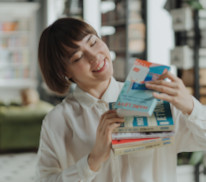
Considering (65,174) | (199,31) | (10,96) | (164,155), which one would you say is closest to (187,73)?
(199,31)

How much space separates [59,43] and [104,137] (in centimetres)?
35

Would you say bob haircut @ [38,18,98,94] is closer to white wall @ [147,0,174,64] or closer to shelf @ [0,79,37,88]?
white wall @ [147,0,174,64]

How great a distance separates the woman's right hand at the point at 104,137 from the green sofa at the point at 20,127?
3945mm

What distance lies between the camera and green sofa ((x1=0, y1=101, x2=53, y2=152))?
4777mm

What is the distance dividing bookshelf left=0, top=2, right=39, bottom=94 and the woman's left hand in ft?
26.8

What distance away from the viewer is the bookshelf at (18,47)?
8.76m

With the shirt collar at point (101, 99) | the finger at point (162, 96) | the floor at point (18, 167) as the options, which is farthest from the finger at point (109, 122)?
the floor at point (18, 167)

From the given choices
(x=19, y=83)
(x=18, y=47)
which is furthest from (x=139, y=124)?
(x=18, y=47)

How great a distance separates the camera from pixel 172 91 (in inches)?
32.9

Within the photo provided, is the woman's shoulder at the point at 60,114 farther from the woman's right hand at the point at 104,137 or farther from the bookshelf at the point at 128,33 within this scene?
the bookshelf at the point at 128,33

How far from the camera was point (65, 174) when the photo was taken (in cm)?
98

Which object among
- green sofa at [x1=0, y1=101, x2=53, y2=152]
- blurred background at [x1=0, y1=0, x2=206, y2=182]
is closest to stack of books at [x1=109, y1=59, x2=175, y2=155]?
blurred background at [x1=0, y1=0, x2=206, y2=182]

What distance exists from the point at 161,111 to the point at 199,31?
1.94 metres

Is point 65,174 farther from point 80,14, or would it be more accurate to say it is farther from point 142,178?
point 80,14
